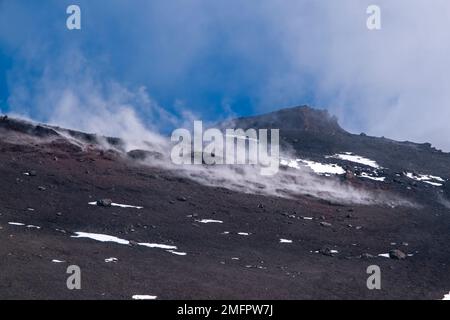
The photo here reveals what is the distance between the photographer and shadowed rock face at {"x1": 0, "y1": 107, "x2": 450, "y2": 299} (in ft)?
76.2

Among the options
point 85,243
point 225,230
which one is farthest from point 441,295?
point 85,243

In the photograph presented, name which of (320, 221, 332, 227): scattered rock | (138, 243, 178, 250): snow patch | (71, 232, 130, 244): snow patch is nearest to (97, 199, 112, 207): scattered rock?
(71, 232, 130, 244): snow patch

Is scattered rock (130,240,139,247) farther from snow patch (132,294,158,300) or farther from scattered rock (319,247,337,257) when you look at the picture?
scattered rock (319,247,337,257)

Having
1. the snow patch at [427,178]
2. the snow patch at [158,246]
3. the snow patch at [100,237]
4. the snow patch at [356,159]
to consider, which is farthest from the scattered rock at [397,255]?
the snow patch at [356,159]

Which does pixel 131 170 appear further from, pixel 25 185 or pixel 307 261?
pixel 307 261

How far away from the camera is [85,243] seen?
28.5 metres

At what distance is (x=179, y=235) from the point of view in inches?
1298

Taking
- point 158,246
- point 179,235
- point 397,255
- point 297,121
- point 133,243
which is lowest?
point 397,255

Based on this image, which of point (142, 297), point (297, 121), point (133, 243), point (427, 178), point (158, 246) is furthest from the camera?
point (297, 121)

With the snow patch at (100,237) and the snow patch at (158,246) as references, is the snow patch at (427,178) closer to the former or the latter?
the snow patch at (158,246)

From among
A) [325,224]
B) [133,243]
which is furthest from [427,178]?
[133,243]

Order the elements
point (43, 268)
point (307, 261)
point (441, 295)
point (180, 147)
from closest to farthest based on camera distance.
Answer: point (43, 268)
point (441, 295)
point (307, 261)
point (180, 147)

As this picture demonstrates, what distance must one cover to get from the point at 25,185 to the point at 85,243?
12.5m

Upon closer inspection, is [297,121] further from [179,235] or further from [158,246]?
[158,246]
